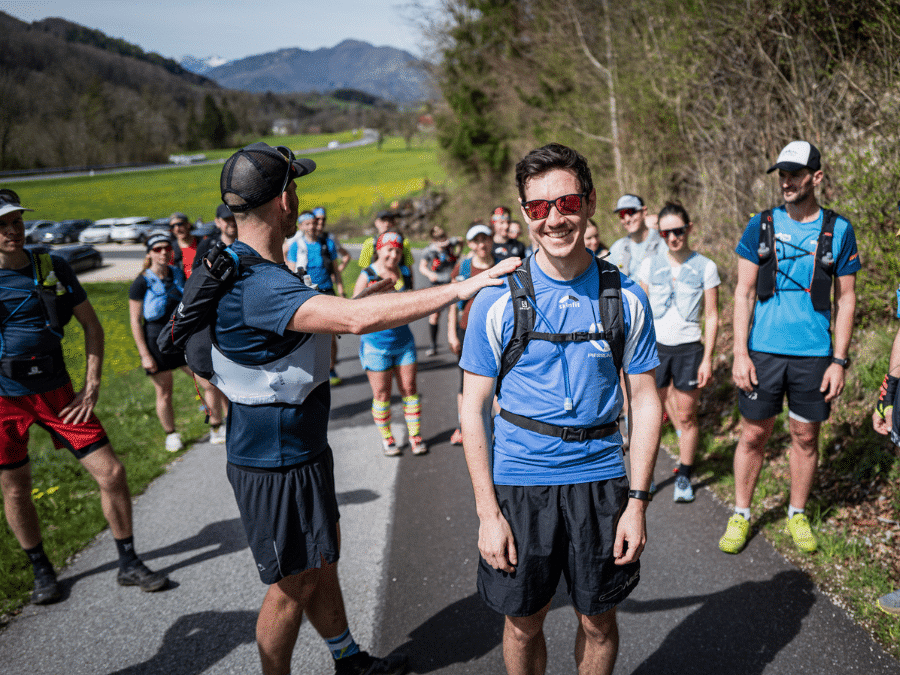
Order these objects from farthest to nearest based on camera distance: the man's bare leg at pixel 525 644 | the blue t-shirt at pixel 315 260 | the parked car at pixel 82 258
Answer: the parked car at pixel 82 258, the blue t-shirt at pixel 315 260, the man's bare leg at pixel 525 644

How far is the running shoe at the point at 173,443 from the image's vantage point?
6.56 meters

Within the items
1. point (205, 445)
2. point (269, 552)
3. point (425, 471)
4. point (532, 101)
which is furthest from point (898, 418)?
point (532, 101)

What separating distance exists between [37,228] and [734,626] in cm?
4491

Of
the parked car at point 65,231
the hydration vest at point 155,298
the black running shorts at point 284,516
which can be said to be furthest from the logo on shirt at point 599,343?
the parked car at point 65,231

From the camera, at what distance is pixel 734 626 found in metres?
3.19

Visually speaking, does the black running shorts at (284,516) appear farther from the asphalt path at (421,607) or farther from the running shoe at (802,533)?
the running shoe at (802,533)

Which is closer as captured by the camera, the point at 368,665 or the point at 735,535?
the point at 368,665

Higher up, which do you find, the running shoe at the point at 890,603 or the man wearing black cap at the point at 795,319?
the man wearing black cap at the point at 795,319

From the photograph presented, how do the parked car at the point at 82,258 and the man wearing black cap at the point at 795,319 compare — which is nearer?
the man wearing black cap at the point at 795,319

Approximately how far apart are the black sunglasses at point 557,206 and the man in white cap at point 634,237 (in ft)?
11.0

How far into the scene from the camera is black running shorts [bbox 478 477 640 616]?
7.21 feet

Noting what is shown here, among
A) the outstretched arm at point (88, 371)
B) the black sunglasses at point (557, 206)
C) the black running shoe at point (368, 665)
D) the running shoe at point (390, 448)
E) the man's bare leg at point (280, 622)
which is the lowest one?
the running shoe at point (390, 448)

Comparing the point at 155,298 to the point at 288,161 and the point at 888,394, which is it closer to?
the point at 288,161

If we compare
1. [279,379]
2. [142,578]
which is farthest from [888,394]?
[142,578]
